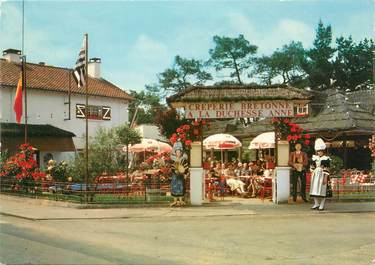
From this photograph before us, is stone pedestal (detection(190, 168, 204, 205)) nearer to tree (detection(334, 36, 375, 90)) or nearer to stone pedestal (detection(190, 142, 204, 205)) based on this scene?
stone pedestal (detection(190, 142, 204, 205))

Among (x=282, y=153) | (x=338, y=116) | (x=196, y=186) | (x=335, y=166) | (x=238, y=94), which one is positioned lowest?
(x=196, y=186)

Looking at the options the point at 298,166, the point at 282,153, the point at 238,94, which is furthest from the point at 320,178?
the point at 238,94

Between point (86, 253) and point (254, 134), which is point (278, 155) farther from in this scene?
point (254, 134)

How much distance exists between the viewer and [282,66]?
5672cm

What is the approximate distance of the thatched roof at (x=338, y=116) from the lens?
28703 millimetres

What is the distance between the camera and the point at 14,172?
67.6ft

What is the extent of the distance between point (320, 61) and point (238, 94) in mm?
41022

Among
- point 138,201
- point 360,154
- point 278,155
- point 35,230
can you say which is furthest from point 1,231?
→ point 360,154

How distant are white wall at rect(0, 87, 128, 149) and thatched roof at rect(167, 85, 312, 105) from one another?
20515 mm

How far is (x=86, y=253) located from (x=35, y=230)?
11.7 feet

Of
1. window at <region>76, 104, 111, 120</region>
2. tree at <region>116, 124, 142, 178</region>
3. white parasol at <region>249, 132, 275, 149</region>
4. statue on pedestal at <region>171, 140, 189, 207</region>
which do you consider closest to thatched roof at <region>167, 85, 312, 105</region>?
statue on pedestal at <region>171, 140, 189, 207</region>

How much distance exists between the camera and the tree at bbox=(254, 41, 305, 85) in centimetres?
5619

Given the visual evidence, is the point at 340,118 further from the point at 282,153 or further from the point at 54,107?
the point at 54,107

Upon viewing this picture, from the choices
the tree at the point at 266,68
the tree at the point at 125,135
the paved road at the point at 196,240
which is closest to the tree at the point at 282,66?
the tree at the point at 266,68
